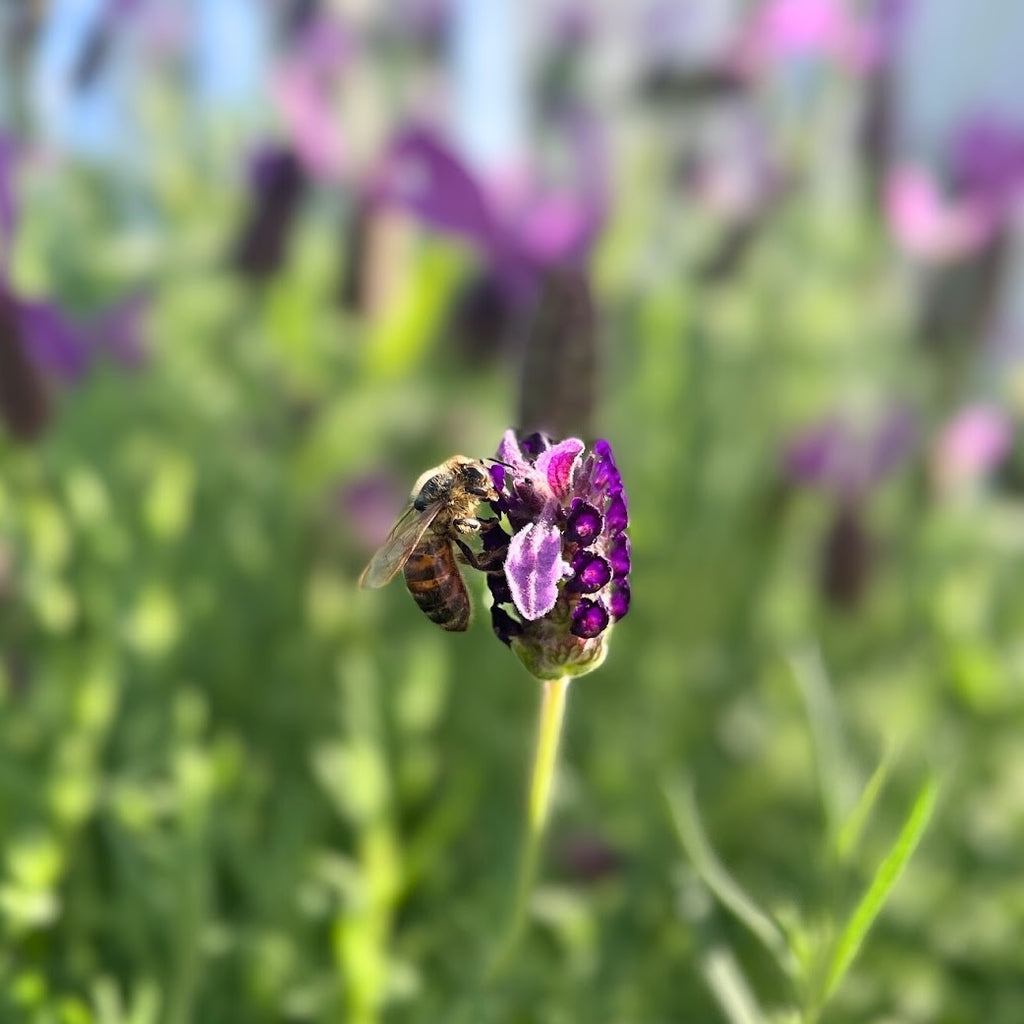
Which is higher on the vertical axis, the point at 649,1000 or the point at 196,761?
the point at 196,761

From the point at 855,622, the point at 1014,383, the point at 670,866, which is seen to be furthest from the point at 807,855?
the point at 1014,383

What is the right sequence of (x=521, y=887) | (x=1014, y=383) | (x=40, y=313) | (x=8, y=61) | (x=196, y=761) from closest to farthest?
(x=521, y=887), (x=196, y=761), (x=40, y=313), (x=8, y=61), (x=1014, y=383)

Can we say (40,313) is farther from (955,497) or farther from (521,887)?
(955,497)

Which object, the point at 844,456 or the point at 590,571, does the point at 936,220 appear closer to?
the point at 844,456

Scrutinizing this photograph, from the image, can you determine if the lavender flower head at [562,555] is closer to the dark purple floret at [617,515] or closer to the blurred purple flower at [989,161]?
the dark purple floret at [617,515]

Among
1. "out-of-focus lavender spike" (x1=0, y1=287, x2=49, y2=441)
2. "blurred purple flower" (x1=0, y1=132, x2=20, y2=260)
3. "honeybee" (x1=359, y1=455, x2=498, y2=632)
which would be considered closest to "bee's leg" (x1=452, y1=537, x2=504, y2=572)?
"honeybee" (x1=359, y1=455, x2=498, y2=632)

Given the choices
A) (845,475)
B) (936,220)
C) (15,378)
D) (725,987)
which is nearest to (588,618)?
(725,987)
